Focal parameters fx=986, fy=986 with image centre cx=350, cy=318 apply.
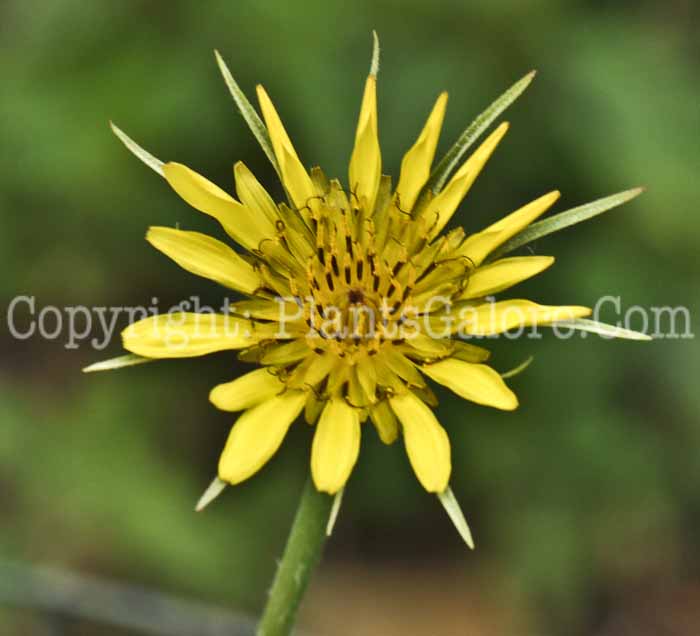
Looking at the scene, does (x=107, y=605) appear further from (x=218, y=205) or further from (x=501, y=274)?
(x=501, y=274)

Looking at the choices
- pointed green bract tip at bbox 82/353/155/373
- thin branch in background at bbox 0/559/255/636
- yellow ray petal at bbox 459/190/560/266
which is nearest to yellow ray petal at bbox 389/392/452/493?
yellow ray petal at bbox 459/190/560/266

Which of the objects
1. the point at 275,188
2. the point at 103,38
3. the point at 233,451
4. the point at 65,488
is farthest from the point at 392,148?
the point at 233,451

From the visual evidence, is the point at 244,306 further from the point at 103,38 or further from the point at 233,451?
the point at 103,38

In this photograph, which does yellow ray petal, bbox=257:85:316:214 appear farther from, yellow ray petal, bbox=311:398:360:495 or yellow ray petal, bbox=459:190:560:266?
yellow ray petal, bbox=311:398:360:495

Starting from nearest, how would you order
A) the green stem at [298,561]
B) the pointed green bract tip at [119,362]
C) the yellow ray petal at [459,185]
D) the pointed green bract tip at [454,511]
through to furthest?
the pointed green bract tip at [454,511] < the pointed green bract tip at [119,362] < the green stem at [298,561] < the yellow ray petal at [459,185]

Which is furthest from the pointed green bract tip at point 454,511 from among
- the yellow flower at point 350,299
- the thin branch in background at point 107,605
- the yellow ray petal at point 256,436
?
the thin branch in background at point 107,605

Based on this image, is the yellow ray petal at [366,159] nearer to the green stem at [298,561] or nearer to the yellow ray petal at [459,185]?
the yellow ray petal at [459,185]

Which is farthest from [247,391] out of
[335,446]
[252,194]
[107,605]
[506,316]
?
[107,605]
